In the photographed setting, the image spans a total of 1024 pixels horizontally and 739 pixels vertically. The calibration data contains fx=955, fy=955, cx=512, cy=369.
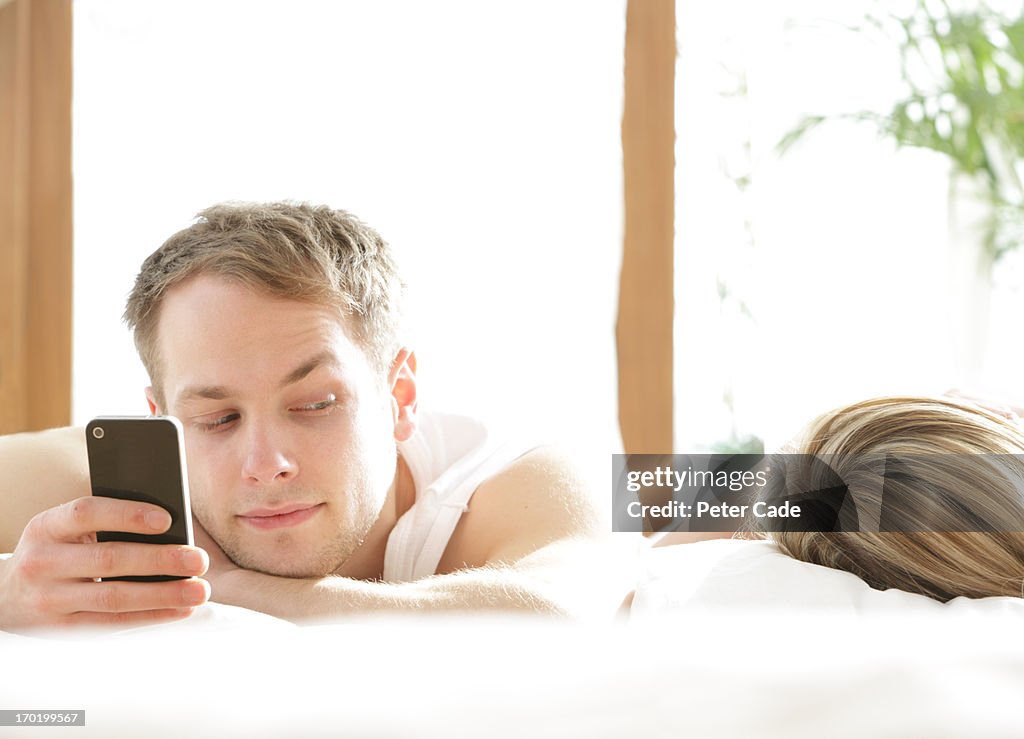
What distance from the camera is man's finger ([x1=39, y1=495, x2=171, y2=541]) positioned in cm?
80

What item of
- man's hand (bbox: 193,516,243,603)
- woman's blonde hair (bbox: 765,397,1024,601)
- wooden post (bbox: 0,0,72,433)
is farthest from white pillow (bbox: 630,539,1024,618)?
wooden post (bbox: 0,0,72,433)

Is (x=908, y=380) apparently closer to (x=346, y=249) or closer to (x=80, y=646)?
(x=346, y=249)

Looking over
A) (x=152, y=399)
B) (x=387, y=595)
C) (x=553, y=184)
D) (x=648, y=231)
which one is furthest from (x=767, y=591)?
(x=553, y=184)

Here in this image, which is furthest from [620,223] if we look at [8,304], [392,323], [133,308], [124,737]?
[124,737]

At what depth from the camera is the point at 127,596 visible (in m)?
0.79

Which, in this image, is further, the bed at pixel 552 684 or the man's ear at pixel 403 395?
the man's ear at pixel 403 395

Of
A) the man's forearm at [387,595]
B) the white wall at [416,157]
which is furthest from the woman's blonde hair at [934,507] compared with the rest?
the white wall at [416,157]

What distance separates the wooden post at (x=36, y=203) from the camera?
312cm

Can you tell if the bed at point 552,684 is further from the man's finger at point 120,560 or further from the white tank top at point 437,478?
the white tank top at point 437,478

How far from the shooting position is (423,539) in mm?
1202

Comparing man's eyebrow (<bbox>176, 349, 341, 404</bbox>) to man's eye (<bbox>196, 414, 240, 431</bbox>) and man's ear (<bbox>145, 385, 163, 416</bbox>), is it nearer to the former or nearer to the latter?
man's eye (<bbox>196, 414, 240, 431</bbox>)

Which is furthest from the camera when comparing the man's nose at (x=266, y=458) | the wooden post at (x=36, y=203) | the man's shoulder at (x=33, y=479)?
the wooden post at (x=36, y=203)

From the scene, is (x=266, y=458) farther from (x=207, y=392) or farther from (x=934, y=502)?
(x=934, y=502)

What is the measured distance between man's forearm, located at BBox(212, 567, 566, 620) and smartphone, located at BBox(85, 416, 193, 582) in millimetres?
168
